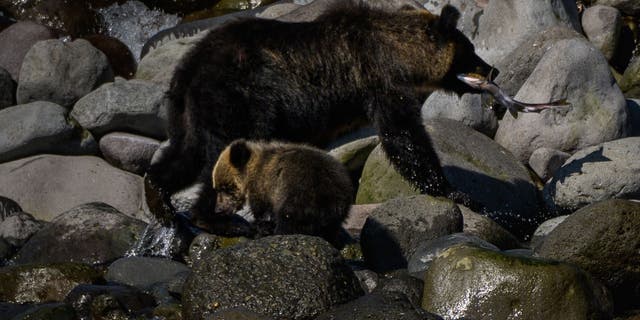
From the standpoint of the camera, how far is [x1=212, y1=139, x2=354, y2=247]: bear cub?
827 centimetres

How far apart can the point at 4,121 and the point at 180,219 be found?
3.89 meters

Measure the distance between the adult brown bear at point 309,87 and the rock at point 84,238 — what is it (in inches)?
14.7

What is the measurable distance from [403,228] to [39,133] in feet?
18.4

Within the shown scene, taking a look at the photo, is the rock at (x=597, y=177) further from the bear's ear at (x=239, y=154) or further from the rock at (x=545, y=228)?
the bear's ear at (x=239, y=154)

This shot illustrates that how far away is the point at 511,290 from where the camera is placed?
23.2 feet

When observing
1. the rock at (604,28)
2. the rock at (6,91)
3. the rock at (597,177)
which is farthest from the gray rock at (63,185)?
the rock at (604,28)

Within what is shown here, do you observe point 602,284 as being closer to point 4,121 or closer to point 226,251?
point 226,251

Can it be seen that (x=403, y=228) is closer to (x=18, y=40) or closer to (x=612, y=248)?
(x=612, y=248)

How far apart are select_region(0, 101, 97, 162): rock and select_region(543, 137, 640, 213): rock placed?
546 cm

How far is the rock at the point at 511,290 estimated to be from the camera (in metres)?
7.01

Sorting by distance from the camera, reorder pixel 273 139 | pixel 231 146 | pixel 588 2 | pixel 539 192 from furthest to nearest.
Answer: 1. pixel 588 2
2. pixel 539 192
3. pixel 273 139
4. pixel 231 146

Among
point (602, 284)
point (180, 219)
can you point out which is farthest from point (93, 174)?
point (602, 284)

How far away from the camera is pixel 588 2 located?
52.3ft

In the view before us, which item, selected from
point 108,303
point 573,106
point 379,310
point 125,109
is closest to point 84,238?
point 108,303
